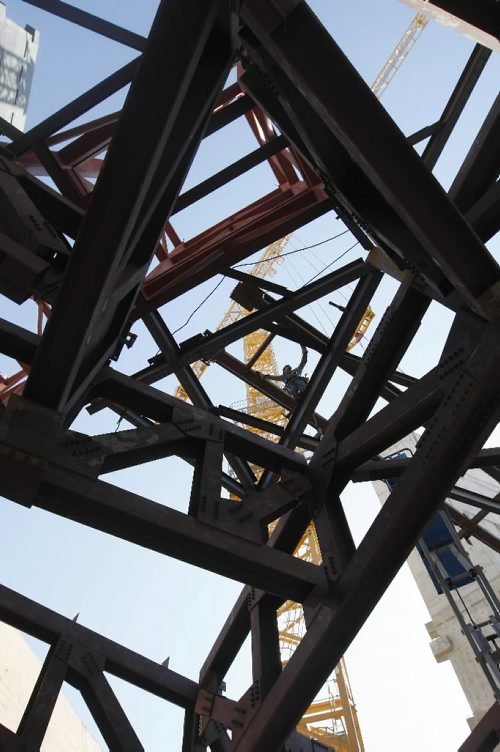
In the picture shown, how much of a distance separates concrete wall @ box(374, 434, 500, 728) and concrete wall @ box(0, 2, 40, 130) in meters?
17.2

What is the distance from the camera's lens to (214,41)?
3705 mm

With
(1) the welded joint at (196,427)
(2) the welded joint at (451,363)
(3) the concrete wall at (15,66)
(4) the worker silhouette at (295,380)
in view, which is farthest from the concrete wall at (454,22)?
(3) the concrete wall at (15,66)

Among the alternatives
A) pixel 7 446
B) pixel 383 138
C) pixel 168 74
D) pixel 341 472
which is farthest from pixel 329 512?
pixel 168 74

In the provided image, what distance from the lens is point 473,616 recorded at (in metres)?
18.5

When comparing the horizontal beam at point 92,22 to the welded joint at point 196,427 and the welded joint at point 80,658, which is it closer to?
the welded joint at point 196,427

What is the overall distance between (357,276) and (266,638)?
11.9ft

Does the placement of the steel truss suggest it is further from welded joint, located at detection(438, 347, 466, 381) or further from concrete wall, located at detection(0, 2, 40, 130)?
concrete wall, located at detection(0, 2, 40, 130)

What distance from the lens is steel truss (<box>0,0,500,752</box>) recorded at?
3057 mm

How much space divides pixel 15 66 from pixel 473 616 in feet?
72.0

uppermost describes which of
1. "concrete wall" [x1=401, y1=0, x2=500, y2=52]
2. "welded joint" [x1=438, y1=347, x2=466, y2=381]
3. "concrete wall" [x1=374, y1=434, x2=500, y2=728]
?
"concrete wall" [x1=374, y1=434, x2=500, y2=728]

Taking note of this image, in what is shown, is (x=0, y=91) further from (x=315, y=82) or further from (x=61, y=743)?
(x=61, y=743)

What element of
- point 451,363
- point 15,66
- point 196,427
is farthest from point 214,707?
point 15,66

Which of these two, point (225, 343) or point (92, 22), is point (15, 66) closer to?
point (92, 22)

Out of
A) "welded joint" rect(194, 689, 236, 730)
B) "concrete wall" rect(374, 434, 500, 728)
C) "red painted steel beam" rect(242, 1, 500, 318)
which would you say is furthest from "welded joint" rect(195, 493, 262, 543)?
"concrete wall" rect(374, 434, 500, 728)
